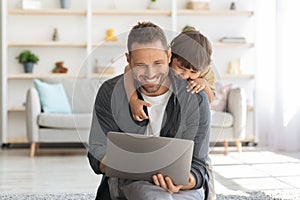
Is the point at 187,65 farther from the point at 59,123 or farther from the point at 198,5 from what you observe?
the point at 198,5

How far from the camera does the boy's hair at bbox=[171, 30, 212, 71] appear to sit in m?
1.65

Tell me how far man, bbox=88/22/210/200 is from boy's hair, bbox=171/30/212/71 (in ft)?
0.21

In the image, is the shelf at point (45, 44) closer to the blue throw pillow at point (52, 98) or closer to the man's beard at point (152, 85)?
the blue throw pillow at point (52, 98)

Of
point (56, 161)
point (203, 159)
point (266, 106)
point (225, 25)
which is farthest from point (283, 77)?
point (203, 159)

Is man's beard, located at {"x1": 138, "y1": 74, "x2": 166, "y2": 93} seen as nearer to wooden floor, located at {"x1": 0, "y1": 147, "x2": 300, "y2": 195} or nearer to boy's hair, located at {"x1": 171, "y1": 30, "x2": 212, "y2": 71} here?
boy's hair, located at {"x1": 171, "y1": 30, "x2": 212, "y2": 71}

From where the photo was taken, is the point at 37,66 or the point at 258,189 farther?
the point at 37,66

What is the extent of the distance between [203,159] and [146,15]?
472 centimetres

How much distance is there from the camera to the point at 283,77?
5.74 m

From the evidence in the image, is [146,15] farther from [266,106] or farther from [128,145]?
[128,145]

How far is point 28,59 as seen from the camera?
19.8 ft

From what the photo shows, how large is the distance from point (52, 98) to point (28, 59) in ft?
2.95

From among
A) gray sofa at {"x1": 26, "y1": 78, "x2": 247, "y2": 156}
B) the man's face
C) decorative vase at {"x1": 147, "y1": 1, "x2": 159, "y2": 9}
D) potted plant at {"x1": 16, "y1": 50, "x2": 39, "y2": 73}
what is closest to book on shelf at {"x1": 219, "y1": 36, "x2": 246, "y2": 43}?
decorative vase at {"x1": 147, "y1": 1, "x2": 159, "y2": 9}

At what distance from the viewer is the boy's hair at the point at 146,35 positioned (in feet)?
5.09

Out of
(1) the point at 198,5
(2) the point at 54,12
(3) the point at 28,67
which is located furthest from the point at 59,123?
(1) the point at 198,5
